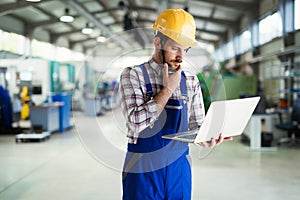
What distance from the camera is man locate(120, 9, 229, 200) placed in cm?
113

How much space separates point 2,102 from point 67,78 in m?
4.42

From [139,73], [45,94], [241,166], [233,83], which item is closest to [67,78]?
[45,94]

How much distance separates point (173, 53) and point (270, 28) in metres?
8.86

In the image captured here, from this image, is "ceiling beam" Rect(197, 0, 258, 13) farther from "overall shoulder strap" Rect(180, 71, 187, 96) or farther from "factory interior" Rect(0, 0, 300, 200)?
"overall shoulder strap" Rect(180, 71, 187, 96)

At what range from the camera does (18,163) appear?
Result: 4754 mm

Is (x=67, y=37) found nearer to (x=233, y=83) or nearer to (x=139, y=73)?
(x=233, y=83)

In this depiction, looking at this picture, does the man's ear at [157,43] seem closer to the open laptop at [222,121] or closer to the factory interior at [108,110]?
the factory interior at [108,110]

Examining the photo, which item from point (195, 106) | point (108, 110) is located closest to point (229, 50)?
point (108, 110)

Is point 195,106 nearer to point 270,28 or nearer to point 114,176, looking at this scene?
point 114,176

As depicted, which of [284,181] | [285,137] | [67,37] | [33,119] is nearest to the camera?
[284,181]

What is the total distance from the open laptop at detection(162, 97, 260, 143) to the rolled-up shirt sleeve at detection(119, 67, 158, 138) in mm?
102

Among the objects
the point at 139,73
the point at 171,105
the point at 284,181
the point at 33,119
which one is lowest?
the point at 284,181

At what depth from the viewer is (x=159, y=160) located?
121 cm

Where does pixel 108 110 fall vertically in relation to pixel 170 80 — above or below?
below
